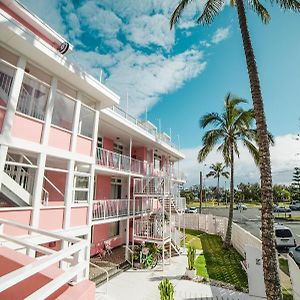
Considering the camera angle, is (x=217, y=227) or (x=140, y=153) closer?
(x=140, y=153)

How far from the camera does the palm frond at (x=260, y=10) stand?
10198mm

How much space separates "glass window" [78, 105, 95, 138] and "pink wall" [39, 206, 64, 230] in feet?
13.0

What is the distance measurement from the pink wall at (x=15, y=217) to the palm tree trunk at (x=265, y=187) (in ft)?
25.0

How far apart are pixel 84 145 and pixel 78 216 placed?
10.4 ft

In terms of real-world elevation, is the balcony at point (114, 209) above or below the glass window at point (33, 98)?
below

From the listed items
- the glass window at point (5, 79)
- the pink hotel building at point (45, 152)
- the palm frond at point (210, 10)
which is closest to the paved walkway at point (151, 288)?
the pink hotel building at point (45, 152)

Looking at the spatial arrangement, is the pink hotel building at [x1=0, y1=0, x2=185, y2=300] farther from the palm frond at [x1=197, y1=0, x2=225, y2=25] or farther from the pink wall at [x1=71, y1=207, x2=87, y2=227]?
the palm frond at [x1=197, y1=0, x2=225, y2=25]

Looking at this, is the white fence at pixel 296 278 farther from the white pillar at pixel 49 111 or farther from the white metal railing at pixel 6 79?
the white metal railing at pixel 6 79

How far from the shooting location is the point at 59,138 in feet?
31.1

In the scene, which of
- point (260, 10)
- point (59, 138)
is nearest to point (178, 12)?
point (260, 10)

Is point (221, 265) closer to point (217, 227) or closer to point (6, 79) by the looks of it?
point (217, 227)

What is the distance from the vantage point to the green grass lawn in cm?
1248

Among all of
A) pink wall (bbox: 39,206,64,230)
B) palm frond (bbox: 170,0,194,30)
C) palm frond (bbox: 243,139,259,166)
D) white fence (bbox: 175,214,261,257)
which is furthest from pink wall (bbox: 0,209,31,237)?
palm frond (bbox: 243,139,259,166)

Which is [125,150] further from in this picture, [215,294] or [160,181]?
[215,294]
